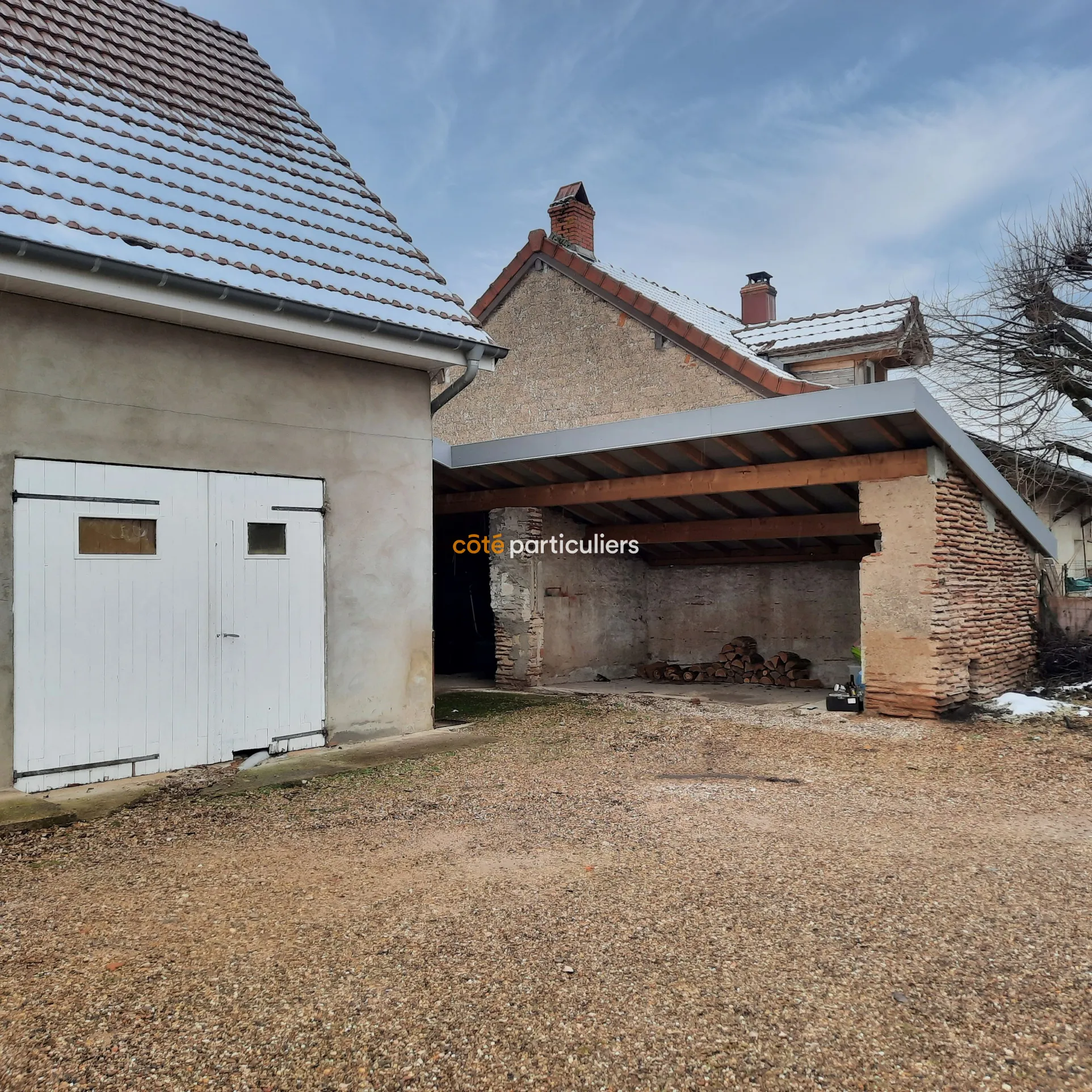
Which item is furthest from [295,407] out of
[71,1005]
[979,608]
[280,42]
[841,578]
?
[841,578]

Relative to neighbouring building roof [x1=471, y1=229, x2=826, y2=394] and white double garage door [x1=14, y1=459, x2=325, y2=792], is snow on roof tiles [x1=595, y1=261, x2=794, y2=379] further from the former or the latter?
white double garage door [x1=14, y1=459, x2=325, y2=792]

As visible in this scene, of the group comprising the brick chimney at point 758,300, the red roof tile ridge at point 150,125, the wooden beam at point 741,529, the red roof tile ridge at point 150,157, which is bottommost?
the wooden beam at point 741,529

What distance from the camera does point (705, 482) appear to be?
9.52 meters

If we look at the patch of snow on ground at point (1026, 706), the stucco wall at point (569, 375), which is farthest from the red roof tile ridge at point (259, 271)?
the patch of snow on ground at point (1026, 706)

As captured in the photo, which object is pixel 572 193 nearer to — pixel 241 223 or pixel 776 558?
pixel 776 558

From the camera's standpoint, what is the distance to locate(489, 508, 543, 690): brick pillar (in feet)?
38.0

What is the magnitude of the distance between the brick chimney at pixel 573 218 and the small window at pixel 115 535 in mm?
11579

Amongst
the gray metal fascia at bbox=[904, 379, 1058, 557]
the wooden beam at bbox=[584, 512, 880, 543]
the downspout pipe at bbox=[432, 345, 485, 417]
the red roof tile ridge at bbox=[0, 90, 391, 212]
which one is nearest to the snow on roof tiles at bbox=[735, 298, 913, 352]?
the wooden beam at bbox=[584, 512, 880, 543]

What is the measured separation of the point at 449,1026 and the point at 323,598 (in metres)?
4.81

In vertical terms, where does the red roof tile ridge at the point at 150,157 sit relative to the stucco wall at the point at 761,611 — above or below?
above

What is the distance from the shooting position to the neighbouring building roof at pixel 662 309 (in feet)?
41.5

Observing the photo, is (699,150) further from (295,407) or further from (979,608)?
(295,407)

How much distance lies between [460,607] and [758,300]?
29.3 ft

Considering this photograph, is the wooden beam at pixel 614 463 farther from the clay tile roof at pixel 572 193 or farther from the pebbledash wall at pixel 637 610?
the clay tile roof at pixel 572 193
